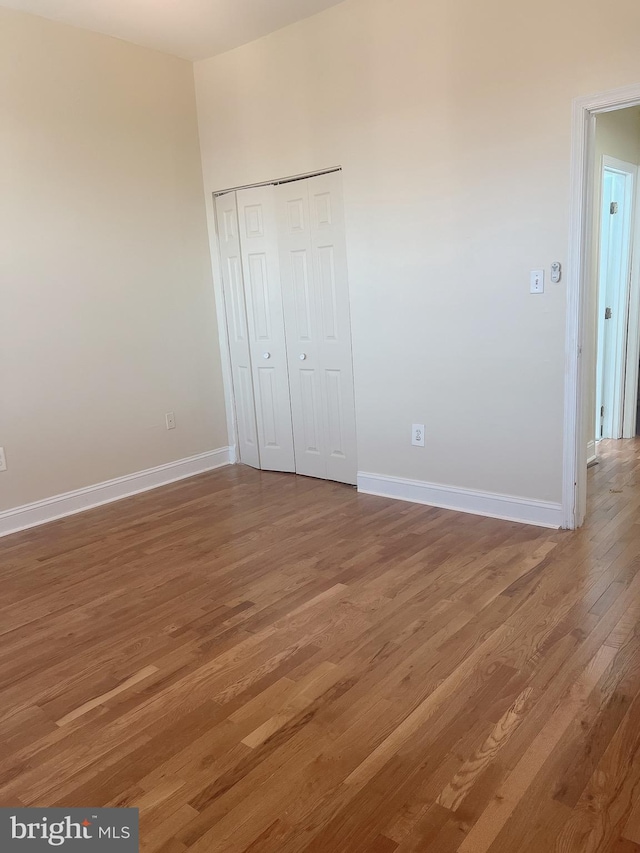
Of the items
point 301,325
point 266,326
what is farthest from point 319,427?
point 266,326

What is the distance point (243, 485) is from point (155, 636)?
199cm

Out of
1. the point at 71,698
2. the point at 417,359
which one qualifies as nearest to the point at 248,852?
the point at 71,698

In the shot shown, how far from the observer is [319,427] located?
4406 millimetres

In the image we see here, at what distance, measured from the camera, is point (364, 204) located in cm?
373

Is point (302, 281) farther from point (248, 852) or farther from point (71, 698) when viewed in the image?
Result: point (248, 852)

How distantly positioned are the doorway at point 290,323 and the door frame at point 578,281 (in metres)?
1.43

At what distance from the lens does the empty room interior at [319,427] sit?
1.75 meters

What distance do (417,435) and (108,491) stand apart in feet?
6.86

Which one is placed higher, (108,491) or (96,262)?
(96,262)

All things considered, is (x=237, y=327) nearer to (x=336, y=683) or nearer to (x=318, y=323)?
(x=318, y=323)

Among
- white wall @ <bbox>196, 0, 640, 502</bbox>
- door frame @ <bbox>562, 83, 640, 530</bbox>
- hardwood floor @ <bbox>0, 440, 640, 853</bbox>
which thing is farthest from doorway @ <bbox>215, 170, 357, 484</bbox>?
door frame @ <bbox>562, 83, 640, 530</bbox>

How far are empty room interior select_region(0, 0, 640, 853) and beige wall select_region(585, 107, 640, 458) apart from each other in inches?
1.5

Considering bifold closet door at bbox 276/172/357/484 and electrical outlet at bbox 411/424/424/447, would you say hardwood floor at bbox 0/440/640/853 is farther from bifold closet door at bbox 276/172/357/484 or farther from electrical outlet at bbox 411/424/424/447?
bifold closet door at bbox 276/172/357/484

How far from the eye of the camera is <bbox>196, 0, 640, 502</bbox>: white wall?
3000mm
